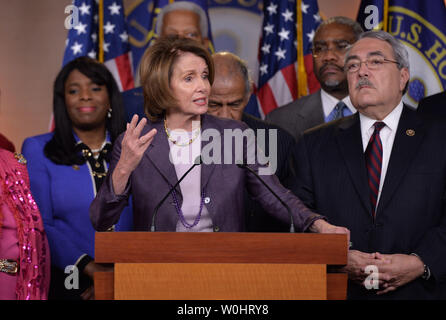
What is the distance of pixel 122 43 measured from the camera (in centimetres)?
492

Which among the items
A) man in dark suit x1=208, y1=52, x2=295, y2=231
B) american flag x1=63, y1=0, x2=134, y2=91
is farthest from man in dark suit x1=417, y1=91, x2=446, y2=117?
american flag x1=63, y1=0, x2=134, y2=91

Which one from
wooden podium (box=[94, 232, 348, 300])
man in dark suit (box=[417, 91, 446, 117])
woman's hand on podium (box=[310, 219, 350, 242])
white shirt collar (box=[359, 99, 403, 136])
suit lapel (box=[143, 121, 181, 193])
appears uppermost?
man in dark suit (box=[417, 91, 446, 117])

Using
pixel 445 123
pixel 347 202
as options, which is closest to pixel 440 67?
pixel 445 123

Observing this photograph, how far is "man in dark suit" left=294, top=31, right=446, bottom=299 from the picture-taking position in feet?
8.76

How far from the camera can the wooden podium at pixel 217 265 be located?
1.91m

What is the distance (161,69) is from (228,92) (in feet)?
2.80

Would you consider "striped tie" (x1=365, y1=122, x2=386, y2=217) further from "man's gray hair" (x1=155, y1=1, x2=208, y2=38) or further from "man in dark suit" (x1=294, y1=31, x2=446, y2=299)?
"man's gray hair" (x1=155, y1=1, x2=208, y2=38)

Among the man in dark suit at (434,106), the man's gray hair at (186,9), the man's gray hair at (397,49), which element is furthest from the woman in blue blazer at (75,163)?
the man in dark suit at (434,106)

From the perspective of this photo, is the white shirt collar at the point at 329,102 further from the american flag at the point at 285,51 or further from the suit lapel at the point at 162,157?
the suit lapel at the point at 162,157

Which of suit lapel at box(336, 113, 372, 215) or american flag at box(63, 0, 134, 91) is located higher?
american flag at box(63, 0, 134, 91)

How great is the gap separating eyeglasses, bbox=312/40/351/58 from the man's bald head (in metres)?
0.84
